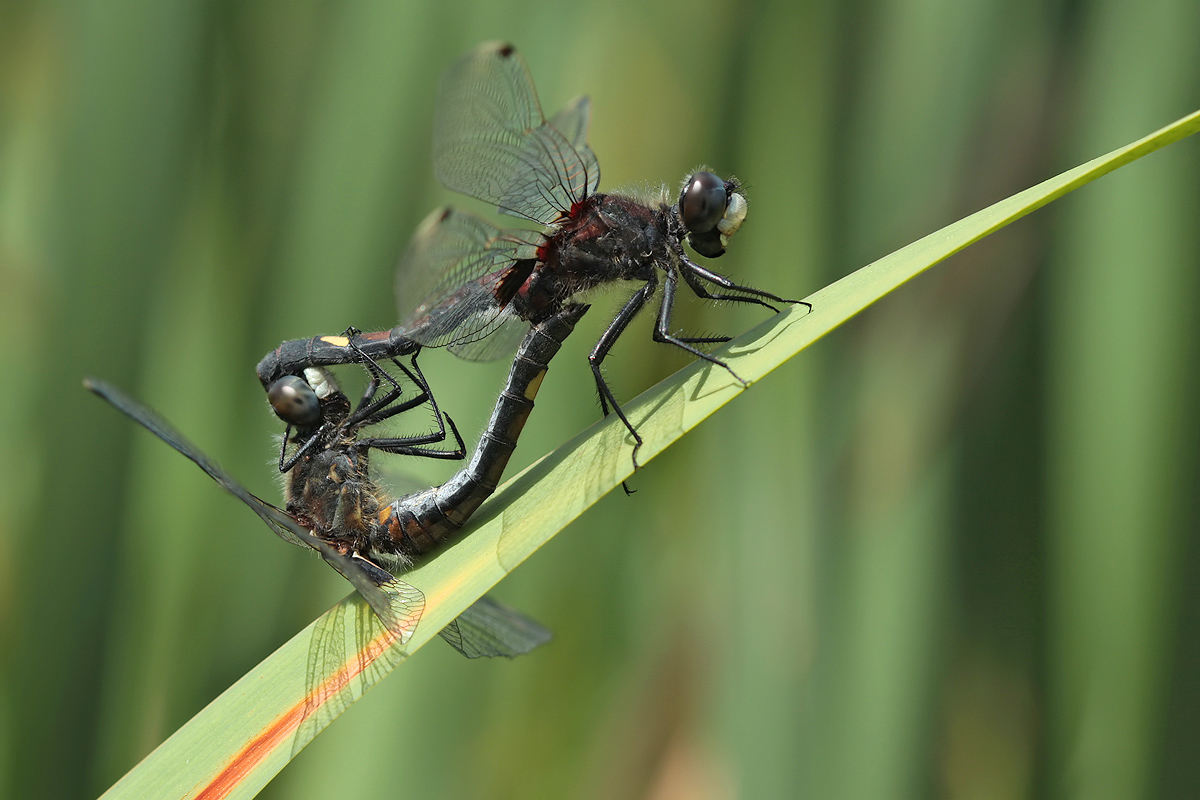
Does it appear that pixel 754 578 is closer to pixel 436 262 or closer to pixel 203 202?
pixel 436 262

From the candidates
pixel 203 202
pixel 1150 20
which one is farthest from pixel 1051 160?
pixel 203 202

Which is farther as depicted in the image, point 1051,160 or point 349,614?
point 1051,160

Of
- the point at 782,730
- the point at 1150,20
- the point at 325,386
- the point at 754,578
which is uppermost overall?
the point at 1150,20

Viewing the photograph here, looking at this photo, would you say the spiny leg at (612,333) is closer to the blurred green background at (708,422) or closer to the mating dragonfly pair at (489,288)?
the mating dragonfly pair at (489,288)

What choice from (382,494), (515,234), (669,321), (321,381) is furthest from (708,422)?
(321,381)

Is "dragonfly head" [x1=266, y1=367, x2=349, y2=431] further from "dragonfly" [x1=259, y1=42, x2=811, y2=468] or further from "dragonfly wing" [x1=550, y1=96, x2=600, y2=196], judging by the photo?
"dragonfly wing" [x1=550, y1=96, x2=600, y2=196]

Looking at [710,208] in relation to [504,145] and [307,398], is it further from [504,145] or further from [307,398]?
[307,398]

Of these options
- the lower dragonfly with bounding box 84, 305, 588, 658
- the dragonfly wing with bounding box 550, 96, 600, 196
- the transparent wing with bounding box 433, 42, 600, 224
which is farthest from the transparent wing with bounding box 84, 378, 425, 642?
the dragonfly wing with bounding box 550, 96, 600, 196
